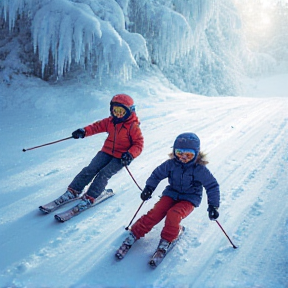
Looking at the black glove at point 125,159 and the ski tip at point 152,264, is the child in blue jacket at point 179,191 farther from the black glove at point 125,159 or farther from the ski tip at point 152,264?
the black glove at point 125,159

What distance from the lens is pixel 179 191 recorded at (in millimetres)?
3078

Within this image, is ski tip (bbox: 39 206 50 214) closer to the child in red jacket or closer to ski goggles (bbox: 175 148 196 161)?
the child in red jacket

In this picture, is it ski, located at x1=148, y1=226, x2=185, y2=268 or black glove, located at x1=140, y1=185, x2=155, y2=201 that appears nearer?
ski, located at x1=148, y1=226, x2=185, y2=268

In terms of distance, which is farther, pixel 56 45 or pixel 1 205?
pixel 56 45

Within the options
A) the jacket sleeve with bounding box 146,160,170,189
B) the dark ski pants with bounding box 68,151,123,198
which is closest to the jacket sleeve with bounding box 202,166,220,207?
the jacket sleeve with bounding box 146,160,170,189

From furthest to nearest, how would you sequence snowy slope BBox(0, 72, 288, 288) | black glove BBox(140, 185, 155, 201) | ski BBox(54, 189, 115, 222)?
1. ski BBox(54, 189, 115, 222)
2. black glove BBox(140, 185, 155, 201)
3. snowy slope BBox(0, 72, 288, 288)

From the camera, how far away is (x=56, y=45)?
7512 mm

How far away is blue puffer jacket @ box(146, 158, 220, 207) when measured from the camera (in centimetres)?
295

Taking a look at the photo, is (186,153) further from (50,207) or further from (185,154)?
(50,207)

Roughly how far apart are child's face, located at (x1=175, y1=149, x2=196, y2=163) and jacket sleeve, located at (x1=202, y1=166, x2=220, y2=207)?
0.64ft

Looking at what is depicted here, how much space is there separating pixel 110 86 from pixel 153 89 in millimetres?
1842

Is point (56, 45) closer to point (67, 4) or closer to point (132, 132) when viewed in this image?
point (67, 4)

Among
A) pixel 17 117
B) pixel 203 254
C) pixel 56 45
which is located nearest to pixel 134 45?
pixel 56 45

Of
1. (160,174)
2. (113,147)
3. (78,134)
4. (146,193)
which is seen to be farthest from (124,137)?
(146,193)
